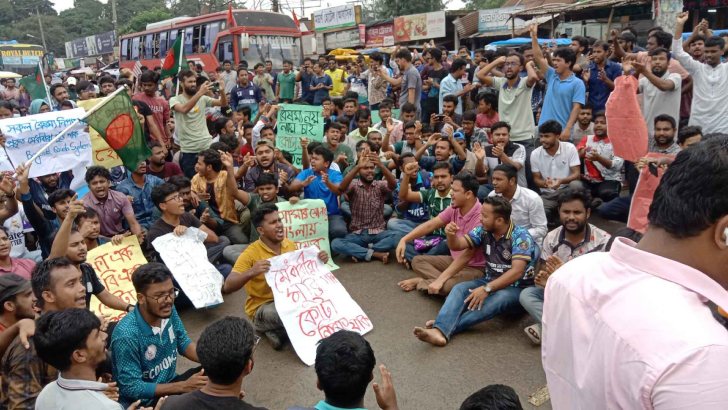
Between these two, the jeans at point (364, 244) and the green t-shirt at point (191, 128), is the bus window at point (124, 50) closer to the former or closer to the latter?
the green t-shirt at point (191, 128)

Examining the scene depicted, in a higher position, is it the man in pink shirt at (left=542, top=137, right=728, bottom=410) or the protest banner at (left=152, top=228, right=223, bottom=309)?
the man in pink shirt at (left=542, top=137, right=728, bottom=410)

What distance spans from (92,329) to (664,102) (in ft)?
21.5

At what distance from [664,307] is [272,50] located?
20216 mm

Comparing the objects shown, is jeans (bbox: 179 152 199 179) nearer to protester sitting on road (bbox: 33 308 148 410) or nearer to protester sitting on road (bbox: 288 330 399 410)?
protester sitting on road (bbox: 33 308 148 410)

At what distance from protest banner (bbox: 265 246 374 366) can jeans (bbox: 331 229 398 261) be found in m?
1.39

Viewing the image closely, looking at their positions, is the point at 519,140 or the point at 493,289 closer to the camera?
the point at 493,289

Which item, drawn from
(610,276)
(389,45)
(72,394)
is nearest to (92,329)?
(72,394)

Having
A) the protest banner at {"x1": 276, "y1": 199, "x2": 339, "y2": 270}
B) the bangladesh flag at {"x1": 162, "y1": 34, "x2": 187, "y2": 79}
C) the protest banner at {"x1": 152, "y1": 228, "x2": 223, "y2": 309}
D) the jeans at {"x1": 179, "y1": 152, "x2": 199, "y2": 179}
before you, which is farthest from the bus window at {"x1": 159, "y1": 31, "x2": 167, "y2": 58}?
the protest banner at {"x1": 152, "y1": 228, "x2": 223, "y2": 309}

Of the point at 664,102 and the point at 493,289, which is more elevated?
the point at 664,102

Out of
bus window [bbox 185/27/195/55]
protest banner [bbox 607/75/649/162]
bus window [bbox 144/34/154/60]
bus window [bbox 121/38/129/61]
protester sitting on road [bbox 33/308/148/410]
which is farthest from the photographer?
bus window [bbox 121/38/129/61]

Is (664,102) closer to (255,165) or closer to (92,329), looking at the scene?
(255,165)

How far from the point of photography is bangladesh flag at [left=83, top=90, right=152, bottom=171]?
559 centimetres

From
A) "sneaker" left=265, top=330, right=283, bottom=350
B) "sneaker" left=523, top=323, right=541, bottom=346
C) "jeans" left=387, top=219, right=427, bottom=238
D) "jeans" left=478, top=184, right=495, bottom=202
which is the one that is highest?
"jeans" left=478, top=184, right=495, bottom=202

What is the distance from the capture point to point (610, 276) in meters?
1.21
